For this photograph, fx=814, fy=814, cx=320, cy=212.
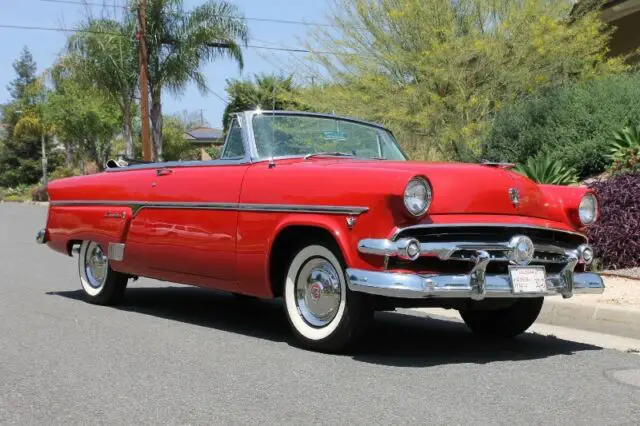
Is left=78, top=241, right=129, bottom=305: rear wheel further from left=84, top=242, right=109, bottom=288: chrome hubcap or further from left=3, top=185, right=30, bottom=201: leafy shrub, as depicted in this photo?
left=3, top=185, right=30, bottom=201: leafy shrub

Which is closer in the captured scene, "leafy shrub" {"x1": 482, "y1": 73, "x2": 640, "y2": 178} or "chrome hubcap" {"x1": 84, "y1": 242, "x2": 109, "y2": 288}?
"chrome hubcap" {"x1": 84, "y1": 242, "x2": 109, "y2": 288}

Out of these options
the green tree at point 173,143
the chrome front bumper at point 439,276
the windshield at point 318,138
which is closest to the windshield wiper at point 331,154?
the windshield at point 318,138

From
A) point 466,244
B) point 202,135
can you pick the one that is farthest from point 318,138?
point 202,135

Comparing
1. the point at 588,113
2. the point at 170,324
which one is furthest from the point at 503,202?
the point at 588,113

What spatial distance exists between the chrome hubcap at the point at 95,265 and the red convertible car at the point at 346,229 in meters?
0.56

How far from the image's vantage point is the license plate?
5180 millimetres

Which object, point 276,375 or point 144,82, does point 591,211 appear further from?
point 144,82

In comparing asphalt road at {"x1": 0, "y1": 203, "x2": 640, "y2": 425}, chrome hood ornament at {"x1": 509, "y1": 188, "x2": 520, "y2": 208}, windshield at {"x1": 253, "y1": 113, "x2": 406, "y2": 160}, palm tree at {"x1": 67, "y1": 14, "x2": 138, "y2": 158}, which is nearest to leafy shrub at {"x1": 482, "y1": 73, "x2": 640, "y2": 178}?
windshield at {"x1": 253, "y1": 113, "x2": 406, "y2": 160}

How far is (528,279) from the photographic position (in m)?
5.24

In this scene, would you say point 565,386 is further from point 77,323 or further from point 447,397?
point 77,323

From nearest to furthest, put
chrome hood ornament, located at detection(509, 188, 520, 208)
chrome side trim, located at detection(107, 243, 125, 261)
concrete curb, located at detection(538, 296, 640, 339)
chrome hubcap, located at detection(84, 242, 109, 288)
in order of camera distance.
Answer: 1. chrome hood ornament, located at detection(509, 188, 520, 208)
2. concrete curb, located at detection(538, 296, 640, 339)
3. chrome side trim, located at detection(107, 243, 125, 261)
4. chrome hubcap, located at detection(84, 242, 109, 288)

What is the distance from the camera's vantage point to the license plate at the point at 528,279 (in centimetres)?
518

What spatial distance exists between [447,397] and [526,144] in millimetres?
10959

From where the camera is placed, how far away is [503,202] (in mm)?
5387
